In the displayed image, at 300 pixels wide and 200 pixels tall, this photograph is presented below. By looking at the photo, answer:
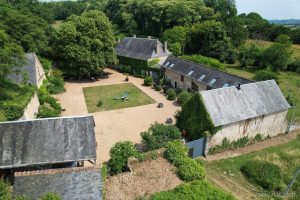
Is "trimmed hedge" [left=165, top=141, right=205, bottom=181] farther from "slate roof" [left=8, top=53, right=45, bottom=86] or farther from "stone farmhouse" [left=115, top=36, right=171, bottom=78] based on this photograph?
"stone farmhouse" [left=115, top=36, right=171, bottom=78]

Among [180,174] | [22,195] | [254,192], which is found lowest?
[254,192]

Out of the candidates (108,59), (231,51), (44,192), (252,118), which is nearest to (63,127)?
(44,192)

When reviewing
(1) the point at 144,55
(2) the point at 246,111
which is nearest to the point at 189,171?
(2) the point at 246,111

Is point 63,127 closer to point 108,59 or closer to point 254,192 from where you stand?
point 254,192

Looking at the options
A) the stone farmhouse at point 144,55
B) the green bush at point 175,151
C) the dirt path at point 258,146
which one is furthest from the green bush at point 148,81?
the green bush at point 175,151

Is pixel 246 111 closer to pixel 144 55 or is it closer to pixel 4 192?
pixel 4 192

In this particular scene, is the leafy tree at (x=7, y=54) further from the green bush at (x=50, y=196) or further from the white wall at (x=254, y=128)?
the white wall at (x=254, y=128)
